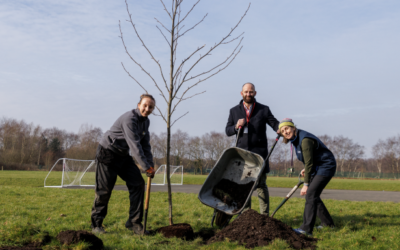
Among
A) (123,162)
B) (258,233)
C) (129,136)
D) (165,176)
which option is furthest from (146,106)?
(165,176)

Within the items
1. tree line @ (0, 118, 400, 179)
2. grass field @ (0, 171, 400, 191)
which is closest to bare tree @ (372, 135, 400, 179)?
tree line @ (0, 118, 400, 179)

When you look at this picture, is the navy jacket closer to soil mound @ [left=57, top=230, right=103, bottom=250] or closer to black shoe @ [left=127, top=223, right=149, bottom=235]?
black shoe @ [left=127, top=223, right=149, bottom=235]

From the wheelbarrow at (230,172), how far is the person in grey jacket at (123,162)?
1.00 m

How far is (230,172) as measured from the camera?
4.95 meters

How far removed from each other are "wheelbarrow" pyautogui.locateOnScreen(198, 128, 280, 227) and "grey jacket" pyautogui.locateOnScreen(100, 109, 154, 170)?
1.05m

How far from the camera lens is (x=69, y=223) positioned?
4895mm

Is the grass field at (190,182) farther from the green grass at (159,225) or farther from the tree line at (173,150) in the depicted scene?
the tree line at (173,150)

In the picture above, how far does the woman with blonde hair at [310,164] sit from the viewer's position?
436cm

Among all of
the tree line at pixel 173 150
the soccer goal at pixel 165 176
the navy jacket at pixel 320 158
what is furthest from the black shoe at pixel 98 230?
the tree line at pixel 173 150

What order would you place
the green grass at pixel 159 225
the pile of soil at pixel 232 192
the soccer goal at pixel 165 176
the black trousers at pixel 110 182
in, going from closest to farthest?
1. the green grass at pixel 159 225
2. the black trousers at pixel 110 182
3. the pile of soil at pixel 232 192
4. the soccer goal at pixel 165 176

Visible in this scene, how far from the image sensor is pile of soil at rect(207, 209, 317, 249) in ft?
11.9

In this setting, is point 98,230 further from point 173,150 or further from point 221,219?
point 173,150

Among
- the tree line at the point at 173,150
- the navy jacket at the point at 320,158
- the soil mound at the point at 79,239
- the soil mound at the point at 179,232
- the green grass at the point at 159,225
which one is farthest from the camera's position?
the tree line at the point at 173,150

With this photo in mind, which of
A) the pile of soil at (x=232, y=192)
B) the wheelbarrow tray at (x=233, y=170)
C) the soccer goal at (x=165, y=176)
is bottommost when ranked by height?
the soccer goal at (x=165, y=176)
